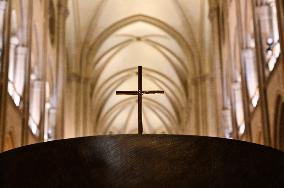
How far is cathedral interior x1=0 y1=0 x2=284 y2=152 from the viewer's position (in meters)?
13.8

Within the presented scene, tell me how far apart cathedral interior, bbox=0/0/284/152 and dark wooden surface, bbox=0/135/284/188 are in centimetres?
809

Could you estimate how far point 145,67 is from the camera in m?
34.8

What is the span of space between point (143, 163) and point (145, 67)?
31230mm

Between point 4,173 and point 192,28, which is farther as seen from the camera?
point 192,28

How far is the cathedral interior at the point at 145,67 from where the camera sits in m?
13.8

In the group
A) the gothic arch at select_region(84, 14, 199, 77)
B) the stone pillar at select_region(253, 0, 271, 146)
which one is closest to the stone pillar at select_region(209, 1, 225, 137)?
the gothic arch at select_region(84, 14, 199, 77)

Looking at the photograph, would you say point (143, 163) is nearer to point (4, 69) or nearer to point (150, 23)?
point (4, 69)

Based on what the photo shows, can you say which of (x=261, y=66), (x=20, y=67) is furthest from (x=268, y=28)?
(x=20, y=67)

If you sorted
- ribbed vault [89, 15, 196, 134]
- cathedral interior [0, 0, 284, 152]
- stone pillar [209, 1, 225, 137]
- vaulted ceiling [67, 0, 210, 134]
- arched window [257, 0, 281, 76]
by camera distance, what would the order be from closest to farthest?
1. arched window [257, 0, 281, 76]
2. cathedral interior [0, 0, 284, 152]
3. stone pillar [209, 1, 225, 137]
4. vaulted ceiling [67, 0, 210, 134]
5. ribbed vault [89, 15, 196, 134]

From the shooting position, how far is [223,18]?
69.4 ft

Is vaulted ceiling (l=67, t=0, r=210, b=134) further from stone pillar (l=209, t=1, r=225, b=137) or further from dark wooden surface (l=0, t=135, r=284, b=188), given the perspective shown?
dark wooden surface (l=0, t=135, r=284, b=188)

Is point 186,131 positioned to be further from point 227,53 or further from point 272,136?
point 272,136

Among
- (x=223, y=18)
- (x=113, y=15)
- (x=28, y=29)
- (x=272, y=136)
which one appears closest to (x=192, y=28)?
(x=113, y=15)

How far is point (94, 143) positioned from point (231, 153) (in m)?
0.80
